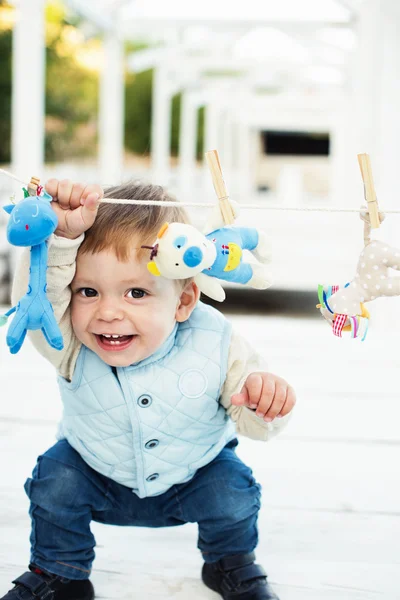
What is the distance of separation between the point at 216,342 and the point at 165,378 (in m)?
0.10

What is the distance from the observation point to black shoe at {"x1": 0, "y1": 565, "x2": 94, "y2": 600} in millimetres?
1062

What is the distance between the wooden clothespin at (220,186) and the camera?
923 millimetres

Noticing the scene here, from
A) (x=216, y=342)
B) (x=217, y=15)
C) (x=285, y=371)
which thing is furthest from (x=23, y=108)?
(x=216, y=342)

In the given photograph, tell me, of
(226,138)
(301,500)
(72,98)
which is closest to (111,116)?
(301,500)

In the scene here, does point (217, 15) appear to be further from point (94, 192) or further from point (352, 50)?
point (94, 192)

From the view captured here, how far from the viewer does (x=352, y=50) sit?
5.62 m

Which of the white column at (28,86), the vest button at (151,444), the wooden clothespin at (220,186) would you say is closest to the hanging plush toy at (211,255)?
the wooden clothespin at (220,186)

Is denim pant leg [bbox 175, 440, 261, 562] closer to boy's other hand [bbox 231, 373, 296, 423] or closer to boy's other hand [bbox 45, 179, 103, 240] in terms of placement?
boy's other hand [bbox 231, 373, 296, 423]

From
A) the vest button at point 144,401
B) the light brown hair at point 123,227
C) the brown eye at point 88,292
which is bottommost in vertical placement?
the vest button at point 144,401

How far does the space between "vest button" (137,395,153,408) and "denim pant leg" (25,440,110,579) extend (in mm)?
153

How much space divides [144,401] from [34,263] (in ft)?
0.92

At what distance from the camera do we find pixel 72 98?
22.9 meters

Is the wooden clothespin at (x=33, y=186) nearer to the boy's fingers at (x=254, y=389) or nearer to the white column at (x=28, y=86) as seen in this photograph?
the boy's fingers at (x=254, y=389)

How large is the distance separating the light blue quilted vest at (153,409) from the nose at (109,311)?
4.6 inches
